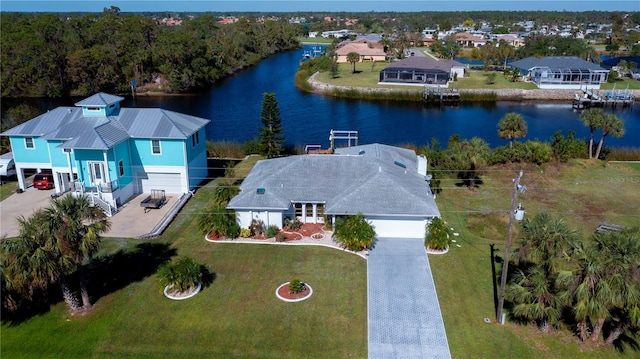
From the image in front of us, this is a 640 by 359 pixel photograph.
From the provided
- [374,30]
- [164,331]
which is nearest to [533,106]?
[164,331]

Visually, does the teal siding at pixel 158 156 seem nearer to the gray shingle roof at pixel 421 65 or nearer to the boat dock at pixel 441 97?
the boat dock at pixel 441 97

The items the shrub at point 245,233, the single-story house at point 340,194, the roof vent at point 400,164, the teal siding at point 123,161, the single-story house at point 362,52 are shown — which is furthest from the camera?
the single-story house at point 362,52

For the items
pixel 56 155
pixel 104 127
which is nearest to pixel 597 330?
pixel 104 127

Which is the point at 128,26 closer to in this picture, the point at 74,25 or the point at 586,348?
the point at 74,25

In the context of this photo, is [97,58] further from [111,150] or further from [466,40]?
[466,40]

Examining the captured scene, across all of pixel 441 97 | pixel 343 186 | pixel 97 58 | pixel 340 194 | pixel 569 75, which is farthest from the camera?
pixel 97 58

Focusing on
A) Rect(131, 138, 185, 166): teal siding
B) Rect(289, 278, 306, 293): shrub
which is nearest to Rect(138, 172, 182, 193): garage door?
Rect(131, 138, 185, 166): teal siding

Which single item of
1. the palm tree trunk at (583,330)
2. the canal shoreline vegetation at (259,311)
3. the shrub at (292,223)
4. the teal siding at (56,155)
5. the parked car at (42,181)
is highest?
the teal siding at (56,155)

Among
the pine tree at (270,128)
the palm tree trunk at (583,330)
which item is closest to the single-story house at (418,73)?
the pine tree at (270,128)
